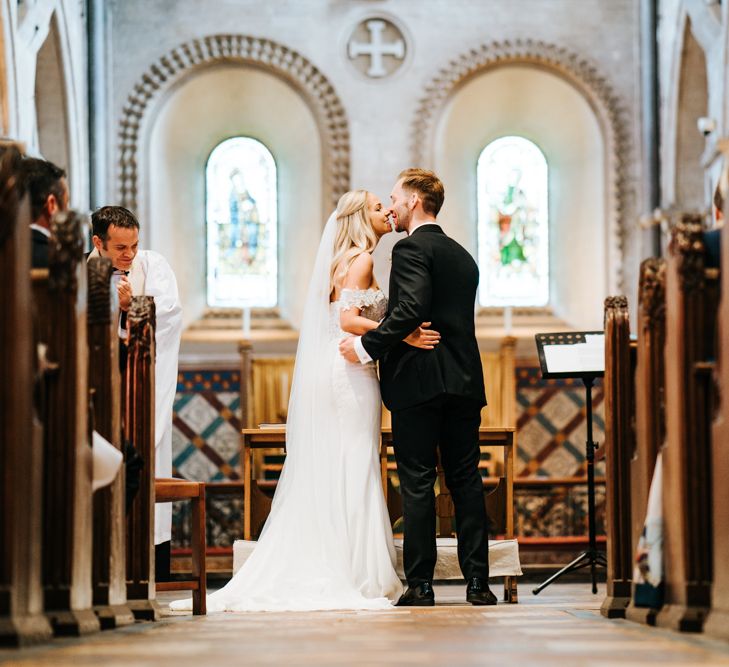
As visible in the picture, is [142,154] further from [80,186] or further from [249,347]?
[249,347]

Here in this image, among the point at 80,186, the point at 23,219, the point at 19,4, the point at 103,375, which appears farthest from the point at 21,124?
the point at 23,219

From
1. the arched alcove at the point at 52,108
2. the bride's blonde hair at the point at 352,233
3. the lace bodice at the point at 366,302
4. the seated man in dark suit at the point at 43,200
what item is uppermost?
the arched alcove at the point at 52,108

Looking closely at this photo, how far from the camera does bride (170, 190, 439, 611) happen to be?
559cm

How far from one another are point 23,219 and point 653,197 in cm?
868

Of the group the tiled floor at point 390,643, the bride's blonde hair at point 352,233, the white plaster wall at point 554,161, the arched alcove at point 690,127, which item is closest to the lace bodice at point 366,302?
the bride's blonde hair at point 352,233

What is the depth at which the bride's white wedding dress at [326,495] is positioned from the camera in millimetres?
5570

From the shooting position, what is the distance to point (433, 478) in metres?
5.47

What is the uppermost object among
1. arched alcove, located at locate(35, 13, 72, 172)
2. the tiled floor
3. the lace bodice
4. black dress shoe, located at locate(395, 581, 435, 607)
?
arched alcove, located at locate(35, 13, 72, 172)

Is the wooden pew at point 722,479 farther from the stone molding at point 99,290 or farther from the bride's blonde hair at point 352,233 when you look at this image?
the bride's blonde hair at point 352,233

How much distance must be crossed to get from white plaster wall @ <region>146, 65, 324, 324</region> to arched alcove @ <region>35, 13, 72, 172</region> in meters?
1.00

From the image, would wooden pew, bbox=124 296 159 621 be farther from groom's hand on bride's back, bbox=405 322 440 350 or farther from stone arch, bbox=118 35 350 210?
stone arch, bbox=118 35 350 210

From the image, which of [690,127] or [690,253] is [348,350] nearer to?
[690,253]

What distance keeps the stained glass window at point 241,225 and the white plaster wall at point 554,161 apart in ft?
5.09

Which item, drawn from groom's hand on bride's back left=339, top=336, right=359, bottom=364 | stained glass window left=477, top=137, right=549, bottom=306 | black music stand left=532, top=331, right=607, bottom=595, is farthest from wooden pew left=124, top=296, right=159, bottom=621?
stained glass window left=477, top=137, right=549, bottom=306
